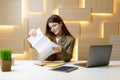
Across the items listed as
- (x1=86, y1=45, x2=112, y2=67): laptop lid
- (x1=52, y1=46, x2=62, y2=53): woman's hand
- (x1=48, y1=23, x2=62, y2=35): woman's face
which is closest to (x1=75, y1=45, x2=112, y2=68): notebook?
(x1=86, y1=45, x2=112, y2=67): laptop lid

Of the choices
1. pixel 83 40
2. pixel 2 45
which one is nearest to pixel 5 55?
pixel 2 45

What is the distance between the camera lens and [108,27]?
3777 mm

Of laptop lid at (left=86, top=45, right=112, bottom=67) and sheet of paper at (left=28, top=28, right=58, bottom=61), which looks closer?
laptop lid at (left=86, top=45, right=112, bottom=67)

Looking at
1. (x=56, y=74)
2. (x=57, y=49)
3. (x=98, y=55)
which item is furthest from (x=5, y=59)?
(x=98, y=55)

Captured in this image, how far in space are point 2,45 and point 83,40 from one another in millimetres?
1379

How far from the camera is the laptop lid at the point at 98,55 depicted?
6.46 ft

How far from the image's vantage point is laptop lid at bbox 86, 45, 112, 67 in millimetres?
1969

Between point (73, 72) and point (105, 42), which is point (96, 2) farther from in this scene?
point (73, 72)

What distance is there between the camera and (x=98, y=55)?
6.59 ft

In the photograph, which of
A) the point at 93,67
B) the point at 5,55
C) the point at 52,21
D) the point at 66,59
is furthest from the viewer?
the point at 52,21

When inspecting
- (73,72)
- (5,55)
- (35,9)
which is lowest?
(73,72)

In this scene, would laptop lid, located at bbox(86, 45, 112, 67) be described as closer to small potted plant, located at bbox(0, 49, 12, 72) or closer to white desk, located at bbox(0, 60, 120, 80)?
white desk, located at bbox(0, 60, 120, 80)

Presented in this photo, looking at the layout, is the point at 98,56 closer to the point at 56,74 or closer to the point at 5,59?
the point at 56,74

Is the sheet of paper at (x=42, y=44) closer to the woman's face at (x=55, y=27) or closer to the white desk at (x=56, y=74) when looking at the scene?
the white desk at (x=56, y=74)
